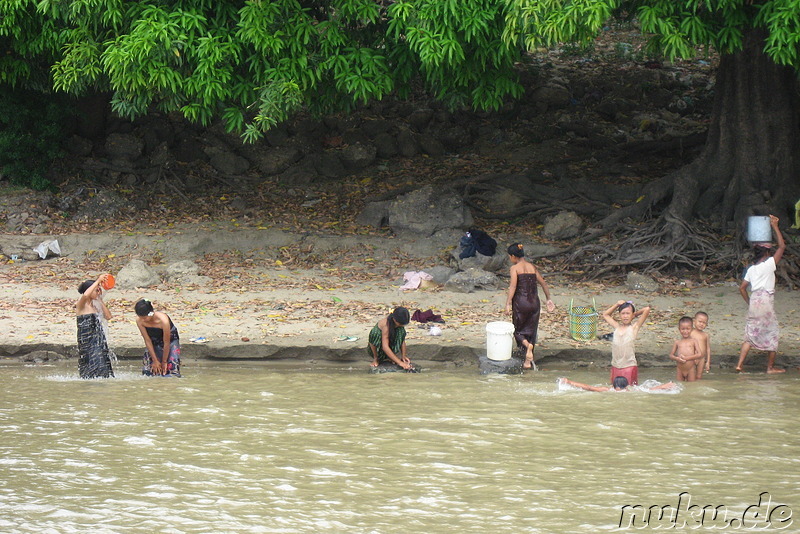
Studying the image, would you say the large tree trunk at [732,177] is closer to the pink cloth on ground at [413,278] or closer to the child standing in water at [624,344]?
the pink cloth on ground at [413,278]

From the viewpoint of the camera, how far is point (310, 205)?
16234 mm

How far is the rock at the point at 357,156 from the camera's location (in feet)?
56.5

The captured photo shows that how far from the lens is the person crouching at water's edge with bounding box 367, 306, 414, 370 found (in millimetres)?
9484

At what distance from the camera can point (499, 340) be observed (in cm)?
960

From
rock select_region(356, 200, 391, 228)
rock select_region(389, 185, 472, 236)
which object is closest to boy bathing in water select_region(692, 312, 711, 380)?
rock select_region(389, 185, 472, 236)

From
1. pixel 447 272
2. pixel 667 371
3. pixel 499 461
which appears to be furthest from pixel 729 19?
pixel 499 461

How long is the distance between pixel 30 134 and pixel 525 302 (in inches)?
418

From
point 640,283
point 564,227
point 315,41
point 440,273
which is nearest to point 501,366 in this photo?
point 440,273

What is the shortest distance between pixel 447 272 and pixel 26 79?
7.67 metres

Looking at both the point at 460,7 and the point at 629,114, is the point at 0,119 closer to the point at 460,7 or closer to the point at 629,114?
the point at 460,7

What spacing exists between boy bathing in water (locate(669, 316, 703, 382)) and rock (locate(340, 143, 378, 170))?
9.04 m

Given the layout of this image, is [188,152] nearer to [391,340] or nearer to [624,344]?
[391,340]

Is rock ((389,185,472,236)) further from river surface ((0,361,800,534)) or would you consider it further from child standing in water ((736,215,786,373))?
child standing in water ((736,215,786,373))

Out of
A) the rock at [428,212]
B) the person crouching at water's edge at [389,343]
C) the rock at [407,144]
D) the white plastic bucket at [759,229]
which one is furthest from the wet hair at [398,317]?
A: the rock at [407,144]
